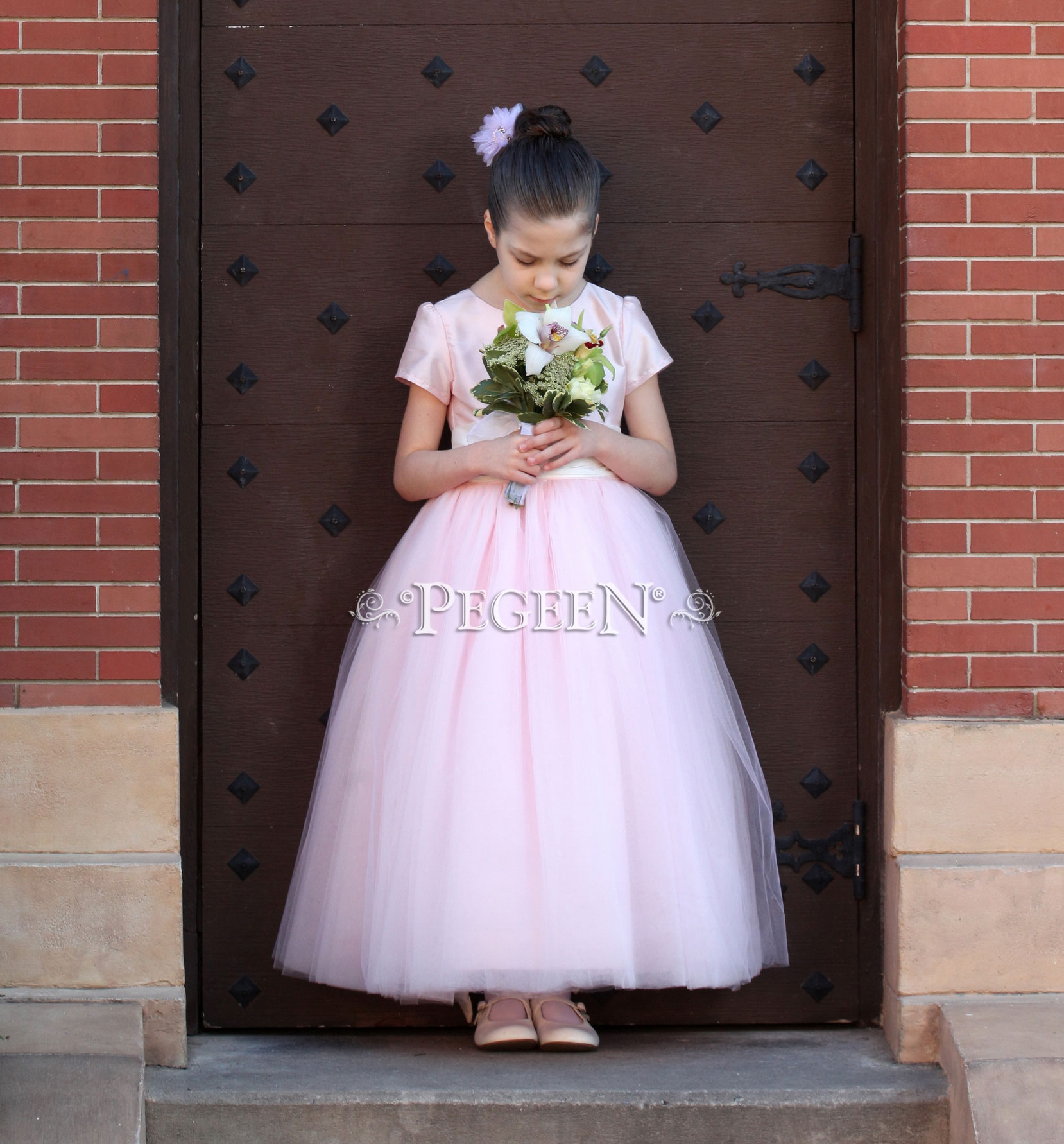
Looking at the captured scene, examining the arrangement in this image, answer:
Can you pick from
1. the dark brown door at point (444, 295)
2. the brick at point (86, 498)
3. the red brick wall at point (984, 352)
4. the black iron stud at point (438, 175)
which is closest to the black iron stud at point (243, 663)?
the dark brown door at point (444, 295)

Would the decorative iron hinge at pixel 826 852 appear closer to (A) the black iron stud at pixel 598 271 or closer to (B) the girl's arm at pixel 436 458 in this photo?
(B) the girl's arm at pixel 436 458

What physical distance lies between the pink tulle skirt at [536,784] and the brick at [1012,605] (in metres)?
0.62

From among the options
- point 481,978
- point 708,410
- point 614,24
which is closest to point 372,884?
point 481,978

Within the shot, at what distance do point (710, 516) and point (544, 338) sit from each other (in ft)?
2.45

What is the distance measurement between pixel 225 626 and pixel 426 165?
1283 millimetres

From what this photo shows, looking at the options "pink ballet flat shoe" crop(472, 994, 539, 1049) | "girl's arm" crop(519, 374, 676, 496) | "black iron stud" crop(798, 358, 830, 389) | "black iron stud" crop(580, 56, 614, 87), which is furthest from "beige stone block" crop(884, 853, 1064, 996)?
"black iron stud" crop(580, 56, 614, 87)

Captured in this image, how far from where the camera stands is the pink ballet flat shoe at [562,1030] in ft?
9.96

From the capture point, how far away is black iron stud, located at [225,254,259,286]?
337cm

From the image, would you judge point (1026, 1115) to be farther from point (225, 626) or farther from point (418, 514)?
point (225, 626)

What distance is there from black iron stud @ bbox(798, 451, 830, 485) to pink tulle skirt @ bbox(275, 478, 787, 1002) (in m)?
0.46

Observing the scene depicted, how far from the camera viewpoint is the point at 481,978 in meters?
2.86

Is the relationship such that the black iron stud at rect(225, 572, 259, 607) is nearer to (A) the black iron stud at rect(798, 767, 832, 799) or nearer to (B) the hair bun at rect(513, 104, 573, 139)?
(B) the hair bun at rect(513, 104, 573, 139)

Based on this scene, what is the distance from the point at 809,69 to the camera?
339 centimetres

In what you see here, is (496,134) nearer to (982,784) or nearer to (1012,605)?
(1012,605)
